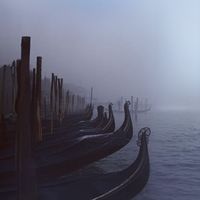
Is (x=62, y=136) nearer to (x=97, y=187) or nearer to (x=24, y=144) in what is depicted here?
(x=97, y=187)

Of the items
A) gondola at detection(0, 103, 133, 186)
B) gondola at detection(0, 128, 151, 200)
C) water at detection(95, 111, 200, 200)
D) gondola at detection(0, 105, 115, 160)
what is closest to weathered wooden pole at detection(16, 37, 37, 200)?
gondola at detection(0, 128, 151, 200)

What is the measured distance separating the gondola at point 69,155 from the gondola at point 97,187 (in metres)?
0.75

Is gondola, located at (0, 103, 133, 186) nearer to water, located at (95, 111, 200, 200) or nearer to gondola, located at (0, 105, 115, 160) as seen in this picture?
gondola, located at (0, 105, 115, 160)

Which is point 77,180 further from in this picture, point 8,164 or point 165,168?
point 165,168

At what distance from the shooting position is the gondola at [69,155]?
6.39m

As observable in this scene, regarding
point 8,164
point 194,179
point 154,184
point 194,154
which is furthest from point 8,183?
point 194,154

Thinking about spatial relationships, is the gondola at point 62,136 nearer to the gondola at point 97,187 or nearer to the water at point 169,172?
the water at point 169,172

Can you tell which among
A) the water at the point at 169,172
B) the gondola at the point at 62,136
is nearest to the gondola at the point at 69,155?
the gondola at the point at 62,136

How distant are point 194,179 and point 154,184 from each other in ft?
7.40

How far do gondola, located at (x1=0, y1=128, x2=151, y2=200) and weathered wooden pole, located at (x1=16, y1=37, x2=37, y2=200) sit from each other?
42.6 inches

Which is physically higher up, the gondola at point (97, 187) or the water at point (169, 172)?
the gondola at point (97, 187)

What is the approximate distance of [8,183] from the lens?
5691 millimetres

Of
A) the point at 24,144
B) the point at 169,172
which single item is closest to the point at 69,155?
the point at 24,144

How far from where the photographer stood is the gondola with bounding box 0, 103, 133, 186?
639 centimetres
